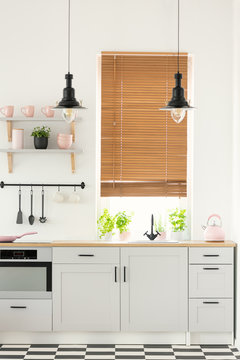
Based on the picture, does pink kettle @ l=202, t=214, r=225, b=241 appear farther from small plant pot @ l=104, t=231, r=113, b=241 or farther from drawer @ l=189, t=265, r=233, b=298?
small plant pot @ l=104, t=231, r=113, b=241

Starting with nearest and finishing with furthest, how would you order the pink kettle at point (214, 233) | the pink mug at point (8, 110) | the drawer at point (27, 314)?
the drawer at point (27, 314) < the pink kettle at point (214, 233) < the pink mug at point (8, 110)

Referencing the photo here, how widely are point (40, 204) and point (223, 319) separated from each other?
76.0 inches

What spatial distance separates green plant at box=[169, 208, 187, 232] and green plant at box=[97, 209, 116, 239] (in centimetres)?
54

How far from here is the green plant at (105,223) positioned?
546 cm

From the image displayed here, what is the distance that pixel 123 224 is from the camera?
18.1 ft

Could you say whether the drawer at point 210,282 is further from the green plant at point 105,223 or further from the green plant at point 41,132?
the green plant at point 41,132

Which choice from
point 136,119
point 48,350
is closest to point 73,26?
point 136,119

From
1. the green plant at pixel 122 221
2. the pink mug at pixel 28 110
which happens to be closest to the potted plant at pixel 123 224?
the green plant at pixel 122 221

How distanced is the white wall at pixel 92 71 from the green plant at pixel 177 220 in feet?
0.38

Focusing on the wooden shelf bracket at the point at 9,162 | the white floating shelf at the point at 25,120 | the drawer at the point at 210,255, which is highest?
the white floating shelf at the point at 25,120

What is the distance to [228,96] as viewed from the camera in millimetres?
5562

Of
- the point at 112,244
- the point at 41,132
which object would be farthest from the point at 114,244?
the point at 41,132

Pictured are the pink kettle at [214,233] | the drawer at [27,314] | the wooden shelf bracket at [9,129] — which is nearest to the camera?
the drawer at [27,314]

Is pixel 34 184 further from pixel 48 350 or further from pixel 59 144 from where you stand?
pixel 48 350
